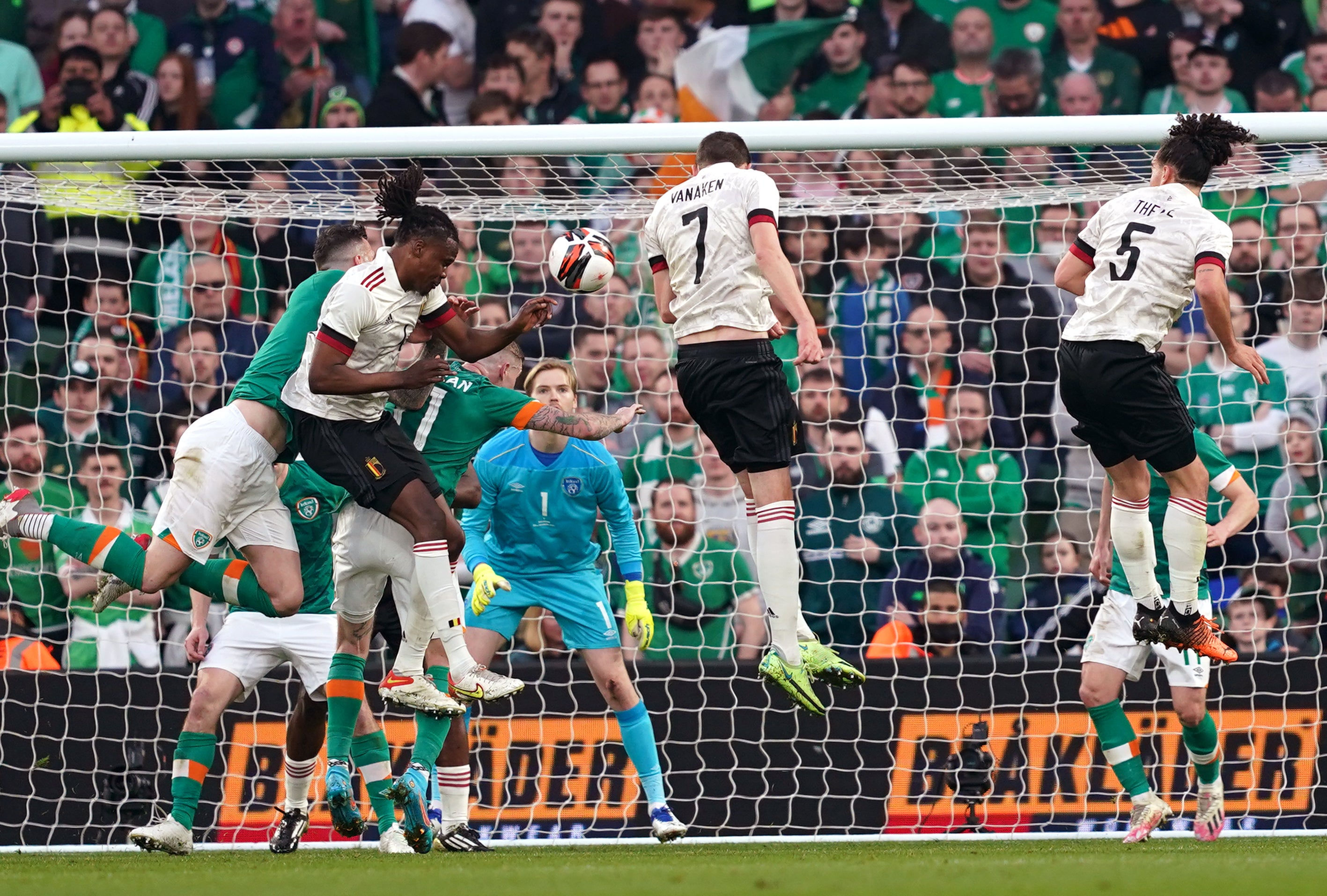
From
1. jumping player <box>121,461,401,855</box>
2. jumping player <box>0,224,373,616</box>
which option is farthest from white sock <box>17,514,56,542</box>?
jumping player <box>121,461,401,855</box>

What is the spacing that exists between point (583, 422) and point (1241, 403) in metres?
5.07

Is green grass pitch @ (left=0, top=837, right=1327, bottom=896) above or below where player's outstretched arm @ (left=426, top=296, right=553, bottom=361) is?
below

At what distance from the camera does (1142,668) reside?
7.91m

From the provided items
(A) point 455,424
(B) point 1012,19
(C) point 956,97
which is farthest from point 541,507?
(B) point 1012,19

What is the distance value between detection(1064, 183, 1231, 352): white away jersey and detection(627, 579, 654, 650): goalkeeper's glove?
251 centimetres

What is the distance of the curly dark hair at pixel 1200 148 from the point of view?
6770 millimetres

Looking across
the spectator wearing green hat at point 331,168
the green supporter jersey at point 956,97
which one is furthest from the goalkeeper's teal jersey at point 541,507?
the green supporter jersey at point 956,97

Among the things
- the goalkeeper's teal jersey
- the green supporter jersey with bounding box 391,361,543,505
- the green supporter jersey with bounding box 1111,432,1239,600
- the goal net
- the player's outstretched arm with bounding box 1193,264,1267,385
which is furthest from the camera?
the goal net

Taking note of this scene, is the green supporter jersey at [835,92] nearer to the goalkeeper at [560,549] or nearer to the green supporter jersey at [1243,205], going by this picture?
the green supporter jersey at [1243,205]

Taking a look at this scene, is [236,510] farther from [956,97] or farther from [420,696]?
[956,97]

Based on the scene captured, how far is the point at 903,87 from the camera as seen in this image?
1139 cm

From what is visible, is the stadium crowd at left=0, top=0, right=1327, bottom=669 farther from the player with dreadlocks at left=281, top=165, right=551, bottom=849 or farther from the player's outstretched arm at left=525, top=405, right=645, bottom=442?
the player's outstretched arm at left=525, top=405, right=645, bottom=442

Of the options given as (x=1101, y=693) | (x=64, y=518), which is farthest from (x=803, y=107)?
(x=64, y=518)

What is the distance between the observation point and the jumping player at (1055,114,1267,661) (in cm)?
657
